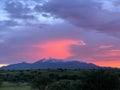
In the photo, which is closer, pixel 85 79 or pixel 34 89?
pixel 85 79

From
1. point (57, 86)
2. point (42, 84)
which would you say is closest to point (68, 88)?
point (57, 86)

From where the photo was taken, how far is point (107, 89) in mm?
48531

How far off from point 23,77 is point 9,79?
6.58 m

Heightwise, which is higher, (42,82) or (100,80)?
(42,82)

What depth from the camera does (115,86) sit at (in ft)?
162

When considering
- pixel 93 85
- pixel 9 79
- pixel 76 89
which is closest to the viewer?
pixel 93 85

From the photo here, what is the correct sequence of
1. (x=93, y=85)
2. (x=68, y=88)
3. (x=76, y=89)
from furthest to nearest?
(x=68, y=88), (x=76, y=89), (x=93, y=85)

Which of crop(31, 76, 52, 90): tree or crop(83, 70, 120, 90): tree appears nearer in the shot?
crop(83, 70, 120, 90): tree

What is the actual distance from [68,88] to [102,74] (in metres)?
9.64

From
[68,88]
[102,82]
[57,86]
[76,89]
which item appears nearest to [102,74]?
[102,82]

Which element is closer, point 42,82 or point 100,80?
point 100,80

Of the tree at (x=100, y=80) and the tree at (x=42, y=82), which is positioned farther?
the tree at (x=42, y=82)

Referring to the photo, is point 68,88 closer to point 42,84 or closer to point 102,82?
point 102,82

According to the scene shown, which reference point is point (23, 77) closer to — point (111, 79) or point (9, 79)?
point (9, 79)
